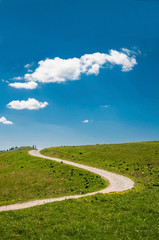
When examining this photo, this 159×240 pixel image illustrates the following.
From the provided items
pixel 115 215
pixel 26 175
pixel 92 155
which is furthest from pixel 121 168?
pixel 115 215

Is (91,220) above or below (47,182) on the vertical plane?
above

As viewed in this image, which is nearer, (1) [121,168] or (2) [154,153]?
(1) [121,168]

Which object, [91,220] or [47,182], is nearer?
[91,220]

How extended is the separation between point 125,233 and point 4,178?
118 feet

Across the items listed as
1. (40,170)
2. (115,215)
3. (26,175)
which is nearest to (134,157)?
(40,170)

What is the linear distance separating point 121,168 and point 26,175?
2305 cm

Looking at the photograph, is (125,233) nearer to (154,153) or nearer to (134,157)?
(134,157)

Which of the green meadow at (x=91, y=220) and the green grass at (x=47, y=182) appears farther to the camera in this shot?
the green grass at (x=47, y=182)

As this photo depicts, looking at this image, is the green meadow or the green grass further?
the green grass

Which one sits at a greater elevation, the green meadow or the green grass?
the green meadow

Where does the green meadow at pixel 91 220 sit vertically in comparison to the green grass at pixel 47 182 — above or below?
above

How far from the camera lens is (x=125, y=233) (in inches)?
475

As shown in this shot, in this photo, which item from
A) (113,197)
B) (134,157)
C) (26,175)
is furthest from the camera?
(134,157)

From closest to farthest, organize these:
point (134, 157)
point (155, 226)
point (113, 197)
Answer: point (155, 226)
point (113, 197)
point (134, 157)
